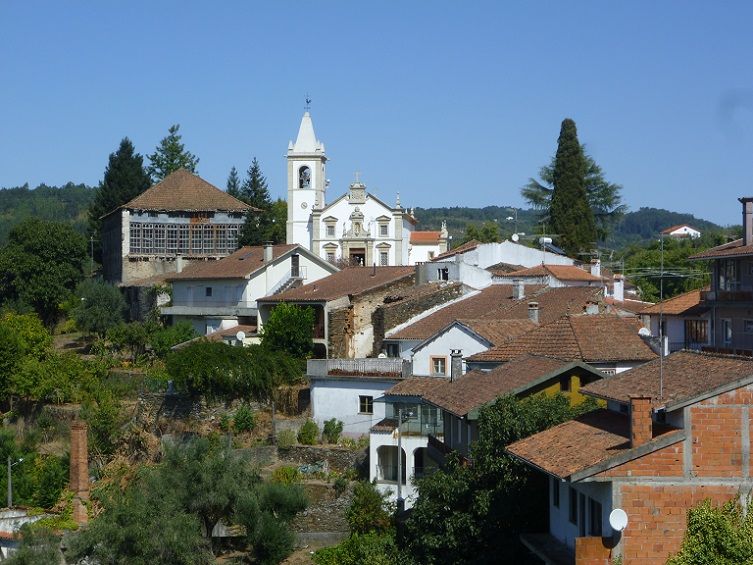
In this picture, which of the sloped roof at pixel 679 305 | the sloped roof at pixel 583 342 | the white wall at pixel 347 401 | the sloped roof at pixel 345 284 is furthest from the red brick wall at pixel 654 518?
the sloped roof at pixel 345 284

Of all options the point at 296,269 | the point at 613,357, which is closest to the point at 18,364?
the point at 296,269

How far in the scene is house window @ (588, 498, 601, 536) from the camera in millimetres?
21859

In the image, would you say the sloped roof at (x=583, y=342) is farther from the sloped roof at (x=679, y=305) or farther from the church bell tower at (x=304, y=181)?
the church bell tower at (x=304, y=181)

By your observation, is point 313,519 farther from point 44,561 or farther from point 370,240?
point 370,240

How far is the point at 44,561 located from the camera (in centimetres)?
3369

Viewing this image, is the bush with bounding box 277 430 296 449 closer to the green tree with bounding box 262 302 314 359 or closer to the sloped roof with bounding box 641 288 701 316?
the green tree with bounding box 262 302 314 359

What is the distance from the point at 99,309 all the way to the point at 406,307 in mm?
21719

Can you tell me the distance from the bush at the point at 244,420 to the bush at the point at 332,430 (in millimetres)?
2911

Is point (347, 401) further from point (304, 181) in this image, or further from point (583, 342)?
point (304, 181)

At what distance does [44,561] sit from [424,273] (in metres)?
26.9

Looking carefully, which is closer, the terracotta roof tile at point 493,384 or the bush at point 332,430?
the terracotta roof tile at point 493,384

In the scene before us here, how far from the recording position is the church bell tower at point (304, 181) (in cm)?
8588

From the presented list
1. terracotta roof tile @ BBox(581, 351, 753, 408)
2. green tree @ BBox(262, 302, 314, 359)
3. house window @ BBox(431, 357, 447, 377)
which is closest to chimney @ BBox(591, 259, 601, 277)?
green tree @ BBox(262, 302, 314, 359)

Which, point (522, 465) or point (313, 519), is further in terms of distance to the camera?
point (313, 519)
